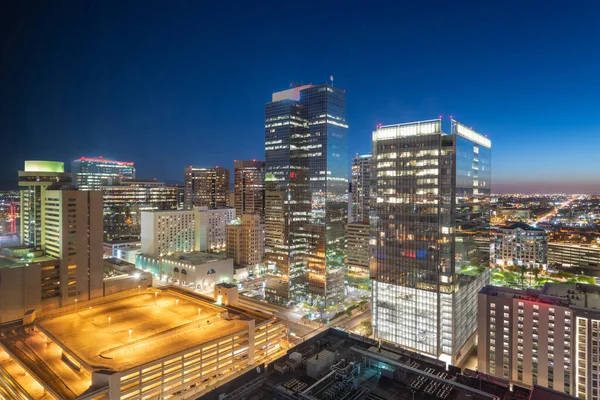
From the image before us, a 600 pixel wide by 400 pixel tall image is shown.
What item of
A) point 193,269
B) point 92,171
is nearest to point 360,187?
point 193,269

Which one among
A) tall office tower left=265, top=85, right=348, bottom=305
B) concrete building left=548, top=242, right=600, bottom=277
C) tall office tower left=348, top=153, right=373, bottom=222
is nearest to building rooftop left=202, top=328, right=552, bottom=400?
tall office tower left=265, top=85, right=348, bottom=305

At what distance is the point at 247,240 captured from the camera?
115 m

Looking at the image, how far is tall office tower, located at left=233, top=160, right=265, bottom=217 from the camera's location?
184 metres

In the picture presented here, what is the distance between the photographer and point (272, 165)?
84.8m

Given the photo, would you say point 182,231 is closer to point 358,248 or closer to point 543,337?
point 358,248

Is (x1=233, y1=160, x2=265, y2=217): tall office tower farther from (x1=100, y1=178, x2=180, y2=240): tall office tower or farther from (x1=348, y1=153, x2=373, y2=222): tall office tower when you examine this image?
(x1=348, y1=153, x2=373, y2=222): tall office tower

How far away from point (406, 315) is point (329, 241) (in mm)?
25490

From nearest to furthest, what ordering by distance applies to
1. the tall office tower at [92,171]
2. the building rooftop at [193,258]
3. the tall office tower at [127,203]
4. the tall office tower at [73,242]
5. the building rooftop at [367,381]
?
the building rooftop at [367,381]
the tall office tower at [73,242]
the building rooftop at [193,258]
the tall office tower at [127,203]
the tall office tower at [92,171]

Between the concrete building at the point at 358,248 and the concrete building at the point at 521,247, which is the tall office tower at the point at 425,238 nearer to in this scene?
the concrete building at the point at 358,248

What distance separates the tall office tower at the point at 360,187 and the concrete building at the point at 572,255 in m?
71.8

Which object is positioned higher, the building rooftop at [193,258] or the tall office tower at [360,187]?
the tall office tower at [360,187]

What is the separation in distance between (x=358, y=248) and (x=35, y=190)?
8601 centimetres

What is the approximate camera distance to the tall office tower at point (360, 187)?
16676 centimetres

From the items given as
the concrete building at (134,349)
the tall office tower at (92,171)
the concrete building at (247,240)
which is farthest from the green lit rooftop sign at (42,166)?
the tall office tower at (92,171)
